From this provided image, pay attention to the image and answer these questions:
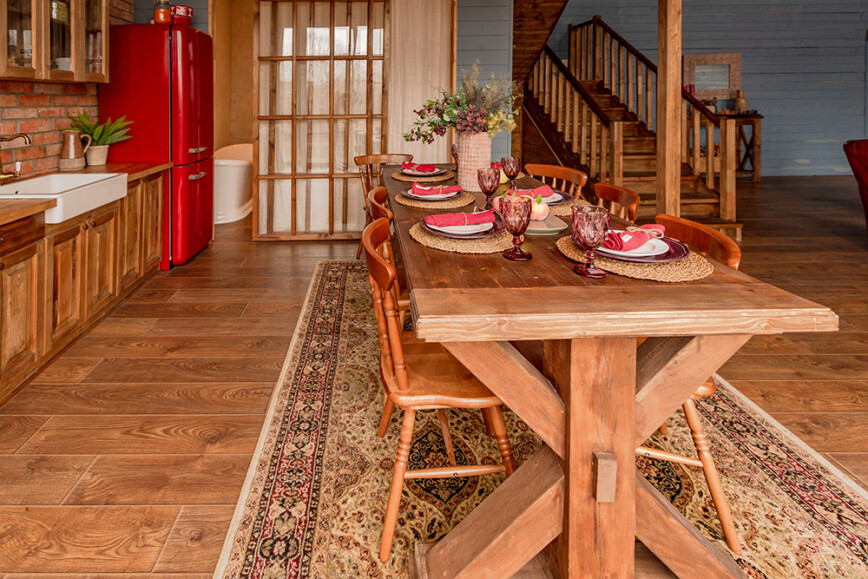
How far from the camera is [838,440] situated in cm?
247

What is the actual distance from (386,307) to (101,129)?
347 centimetres

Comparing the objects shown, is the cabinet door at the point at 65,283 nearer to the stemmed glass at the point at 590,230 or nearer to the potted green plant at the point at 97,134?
the potted green plant at the point at 97,134

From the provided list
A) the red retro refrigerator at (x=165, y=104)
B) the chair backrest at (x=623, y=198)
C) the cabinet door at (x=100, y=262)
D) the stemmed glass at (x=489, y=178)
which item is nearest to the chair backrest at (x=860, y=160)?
the chair backrest at (x=623, y=198)

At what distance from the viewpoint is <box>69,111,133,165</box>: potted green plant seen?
4371mm

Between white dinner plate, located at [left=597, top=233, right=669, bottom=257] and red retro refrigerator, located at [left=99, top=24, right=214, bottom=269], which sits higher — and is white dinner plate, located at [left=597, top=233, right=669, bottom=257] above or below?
below

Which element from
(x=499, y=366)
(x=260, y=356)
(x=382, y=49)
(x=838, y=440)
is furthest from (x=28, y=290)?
(x=382, y=49)

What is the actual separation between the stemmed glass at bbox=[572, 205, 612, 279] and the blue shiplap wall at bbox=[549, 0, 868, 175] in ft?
34.0

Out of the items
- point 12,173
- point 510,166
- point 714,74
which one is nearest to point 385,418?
point 510,166

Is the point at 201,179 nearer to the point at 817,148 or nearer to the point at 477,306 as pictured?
the point at 477,306

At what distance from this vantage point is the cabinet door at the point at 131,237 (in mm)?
4078

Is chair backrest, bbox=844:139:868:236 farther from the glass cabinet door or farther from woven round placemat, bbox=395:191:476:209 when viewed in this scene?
the glass cabinet door

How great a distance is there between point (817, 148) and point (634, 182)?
6.64 metres

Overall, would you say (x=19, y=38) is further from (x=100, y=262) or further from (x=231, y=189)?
(x=231, y=189)

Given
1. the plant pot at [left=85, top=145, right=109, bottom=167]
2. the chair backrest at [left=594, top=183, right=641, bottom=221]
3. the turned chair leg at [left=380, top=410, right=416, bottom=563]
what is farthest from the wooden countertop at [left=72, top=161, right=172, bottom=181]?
the turned chair leg at [left=380, top=410, right=416, bottom=563]
